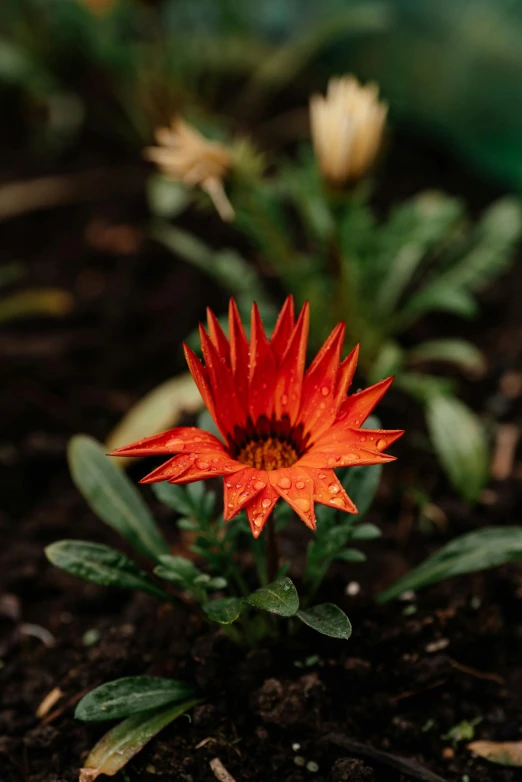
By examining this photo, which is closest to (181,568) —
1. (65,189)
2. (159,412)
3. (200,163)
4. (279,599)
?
(279,599)

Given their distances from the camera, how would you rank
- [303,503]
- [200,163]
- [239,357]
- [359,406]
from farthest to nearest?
[200,163]
[239,357]
[359,406]
[303,503]

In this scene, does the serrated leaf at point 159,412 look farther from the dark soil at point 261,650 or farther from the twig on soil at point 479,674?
the twig on soil at point 479,674

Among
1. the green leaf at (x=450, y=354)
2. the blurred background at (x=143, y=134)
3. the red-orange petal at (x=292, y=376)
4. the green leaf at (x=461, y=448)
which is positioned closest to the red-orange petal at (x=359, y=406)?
the red-orange petal at (x=292, y=376)

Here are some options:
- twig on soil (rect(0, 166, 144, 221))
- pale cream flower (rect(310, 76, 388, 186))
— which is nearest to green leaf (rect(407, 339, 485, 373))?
pale cream flower (rect(310, 76, 388, 186))

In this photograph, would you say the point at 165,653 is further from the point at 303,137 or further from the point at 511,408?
the point at 303,137

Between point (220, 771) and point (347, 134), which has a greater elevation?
point (347, 134)

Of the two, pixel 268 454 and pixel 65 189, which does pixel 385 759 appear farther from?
pixel 65 189
